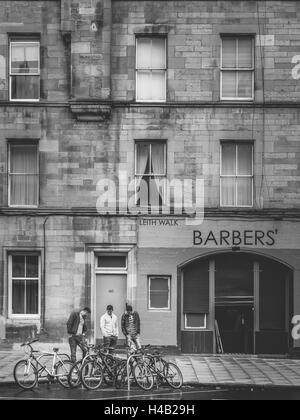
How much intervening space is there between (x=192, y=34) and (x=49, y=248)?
8.71 metres

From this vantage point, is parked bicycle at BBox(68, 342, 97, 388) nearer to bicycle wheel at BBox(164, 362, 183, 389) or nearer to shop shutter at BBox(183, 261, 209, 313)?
bicycle wheel at BBox(164, 362, 183, 389)

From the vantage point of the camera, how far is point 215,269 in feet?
92.2

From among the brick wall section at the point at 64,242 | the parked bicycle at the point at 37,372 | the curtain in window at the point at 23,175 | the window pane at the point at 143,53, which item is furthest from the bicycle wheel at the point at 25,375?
the window pane at the point at 143,53

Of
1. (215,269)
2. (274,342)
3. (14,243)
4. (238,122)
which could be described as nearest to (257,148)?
(238,122)

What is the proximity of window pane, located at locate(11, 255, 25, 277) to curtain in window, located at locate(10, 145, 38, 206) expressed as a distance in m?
1.84

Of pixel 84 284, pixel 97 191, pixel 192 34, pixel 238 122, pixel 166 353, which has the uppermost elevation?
pixel 192 34

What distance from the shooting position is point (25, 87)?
28.4 m

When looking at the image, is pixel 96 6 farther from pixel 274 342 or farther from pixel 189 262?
pixel 274 342

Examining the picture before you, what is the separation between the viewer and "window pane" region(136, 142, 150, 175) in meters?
28.2

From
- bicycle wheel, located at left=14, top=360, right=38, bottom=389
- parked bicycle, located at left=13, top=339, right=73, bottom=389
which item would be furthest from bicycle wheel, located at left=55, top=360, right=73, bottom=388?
bicycle wheel, located at left=14, top=360, right=38, bottom=389

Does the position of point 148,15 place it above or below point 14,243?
above

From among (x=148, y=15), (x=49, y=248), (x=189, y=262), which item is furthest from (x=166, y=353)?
(x=148, y=15)

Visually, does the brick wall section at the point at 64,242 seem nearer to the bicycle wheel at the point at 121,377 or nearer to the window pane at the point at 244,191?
the window pane at the point at 244,191

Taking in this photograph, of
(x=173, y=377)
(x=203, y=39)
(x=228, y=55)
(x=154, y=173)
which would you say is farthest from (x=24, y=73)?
(x=173, y=377)
